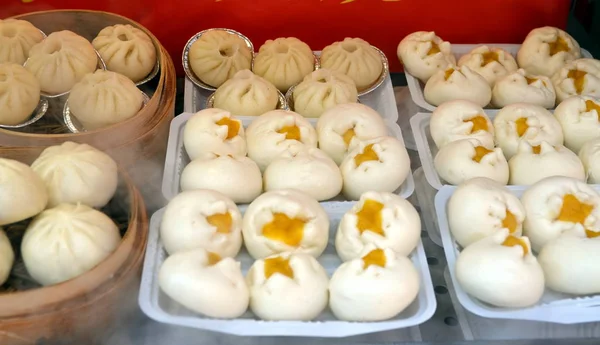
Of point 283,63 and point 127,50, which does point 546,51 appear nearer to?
point 283,63

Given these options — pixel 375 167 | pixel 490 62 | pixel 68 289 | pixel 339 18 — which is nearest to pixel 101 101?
pixel 68 289

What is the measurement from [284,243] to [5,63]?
1.08 metres

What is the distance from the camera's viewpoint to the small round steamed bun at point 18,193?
57.7 inches

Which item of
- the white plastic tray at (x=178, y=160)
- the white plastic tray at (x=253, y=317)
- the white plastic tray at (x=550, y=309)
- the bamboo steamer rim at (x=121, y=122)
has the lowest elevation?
the white plastic tray at (x=550, y=309)

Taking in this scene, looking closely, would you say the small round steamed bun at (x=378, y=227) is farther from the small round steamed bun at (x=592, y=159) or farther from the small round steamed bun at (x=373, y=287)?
the small round steamed bun at (x=592, y=159)

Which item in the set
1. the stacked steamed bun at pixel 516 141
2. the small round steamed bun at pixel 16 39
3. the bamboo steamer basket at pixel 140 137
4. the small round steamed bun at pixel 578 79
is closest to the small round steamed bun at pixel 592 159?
the stacked steamed bun at pixel 516 141

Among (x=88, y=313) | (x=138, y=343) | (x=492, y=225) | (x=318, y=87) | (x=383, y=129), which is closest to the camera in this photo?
(x=88, y=313)

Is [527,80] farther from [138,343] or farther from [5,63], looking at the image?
[5,63]

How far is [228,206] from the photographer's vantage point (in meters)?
1.66

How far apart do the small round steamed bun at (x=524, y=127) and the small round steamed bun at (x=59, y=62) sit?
134cm

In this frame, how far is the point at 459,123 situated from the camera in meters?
2.02

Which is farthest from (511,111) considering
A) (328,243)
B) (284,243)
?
(284,243)

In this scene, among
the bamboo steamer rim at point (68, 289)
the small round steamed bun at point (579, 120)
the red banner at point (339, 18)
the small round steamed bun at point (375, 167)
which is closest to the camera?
the bamboo steamer rim at point (68, 289)

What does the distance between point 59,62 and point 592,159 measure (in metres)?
1.67
